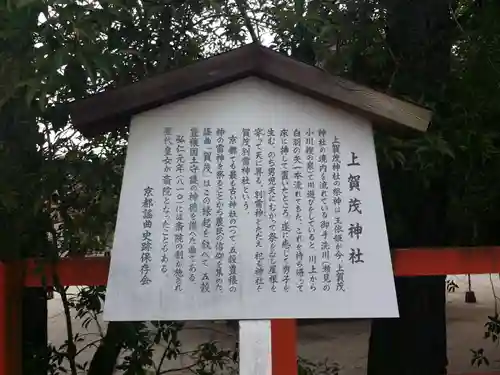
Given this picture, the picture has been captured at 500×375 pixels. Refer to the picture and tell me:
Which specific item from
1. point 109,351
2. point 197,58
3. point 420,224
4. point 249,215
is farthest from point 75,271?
point 420,224

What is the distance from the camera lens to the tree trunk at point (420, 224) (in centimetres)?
271

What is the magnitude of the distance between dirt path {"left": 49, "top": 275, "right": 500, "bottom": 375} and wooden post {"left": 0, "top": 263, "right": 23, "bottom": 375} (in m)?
3.23

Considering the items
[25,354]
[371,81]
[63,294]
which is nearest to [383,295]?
[371,81]

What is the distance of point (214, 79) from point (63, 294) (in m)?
1.09

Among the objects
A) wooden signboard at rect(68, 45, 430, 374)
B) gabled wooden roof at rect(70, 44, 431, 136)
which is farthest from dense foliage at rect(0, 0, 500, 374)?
wooden signboard at rect(68, 45, 430, 374)

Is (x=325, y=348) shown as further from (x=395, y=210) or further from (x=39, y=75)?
(x=39, y=75)

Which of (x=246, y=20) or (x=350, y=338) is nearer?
(x=246, y=20)

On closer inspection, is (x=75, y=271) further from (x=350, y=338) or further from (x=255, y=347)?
(x=350, y=338)

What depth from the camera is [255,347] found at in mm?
2023

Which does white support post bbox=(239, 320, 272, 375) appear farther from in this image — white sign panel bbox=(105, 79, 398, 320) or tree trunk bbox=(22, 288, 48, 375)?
tree trunk bbox=(22, 288, 48, 375)

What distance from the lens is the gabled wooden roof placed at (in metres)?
2.00

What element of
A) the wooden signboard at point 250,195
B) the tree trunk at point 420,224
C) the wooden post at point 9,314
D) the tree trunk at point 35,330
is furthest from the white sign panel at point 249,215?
the tree trunk at point 35,330

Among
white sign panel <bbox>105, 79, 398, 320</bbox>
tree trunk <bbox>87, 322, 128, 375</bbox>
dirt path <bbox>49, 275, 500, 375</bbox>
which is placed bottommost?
dirt path <bbox>49, 275, 500, 375</bbox>

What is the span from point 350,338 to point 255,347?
20.3ft
